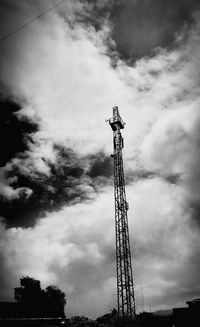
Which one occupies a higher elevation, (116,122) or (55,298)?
(116,122)

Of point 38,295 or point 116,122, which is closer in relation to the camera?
point 116,122

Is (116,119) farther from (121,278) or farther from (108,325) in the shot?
(108,325)

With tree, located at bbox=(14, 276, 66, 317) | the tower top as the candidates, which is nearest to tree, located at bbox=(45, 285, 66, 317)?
tree, located at bbox=(14, 276, 66, 317)

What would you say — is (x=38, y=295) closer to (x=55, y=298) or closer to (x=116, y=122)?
(x=55, y=298)

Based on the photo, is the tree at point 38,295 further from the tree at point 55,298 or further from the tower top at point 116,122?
the tower top at point 116,122

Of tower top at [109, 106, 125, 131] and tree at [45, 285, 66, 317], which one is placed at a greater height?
tower top at [109, 106, 125, 131]

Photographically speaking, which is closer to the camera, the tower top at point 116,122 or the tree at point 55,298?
the tower top at point 116,122

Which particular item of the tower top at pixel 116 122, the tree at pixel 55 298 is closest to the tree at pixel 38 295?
the tree at pixel 55 298

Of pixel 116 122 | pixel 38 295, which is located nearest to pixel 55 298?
pixel 38 295

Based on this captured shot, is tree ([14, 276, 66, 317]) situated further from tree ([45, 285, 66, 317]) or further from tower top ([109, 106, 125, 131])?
tower top ([109, 106, 125, 131])

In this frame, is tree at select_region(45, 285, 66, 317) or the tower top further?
tree at select_region(45, 285, 66, 317)

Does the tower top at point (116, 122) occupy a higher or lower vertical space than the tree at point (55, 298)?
higher

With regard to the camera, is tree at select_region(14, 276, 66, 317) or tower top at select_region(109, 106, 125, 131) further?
tree at select_region(14, 276, 66, 317)

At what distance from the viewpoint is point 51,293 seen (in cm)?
5619
